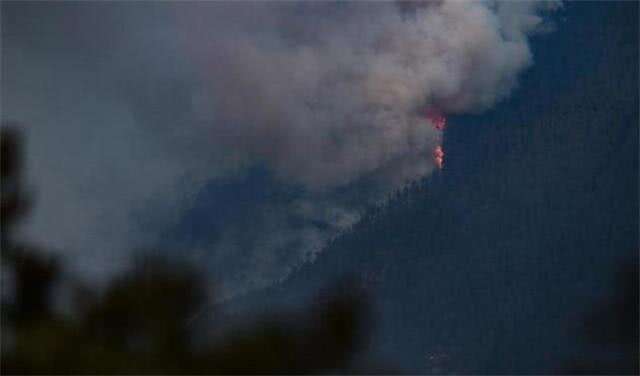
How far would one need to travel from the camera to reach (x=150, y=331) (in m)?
10.5

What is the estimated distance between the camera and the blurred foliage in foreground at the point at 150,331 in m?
9.44

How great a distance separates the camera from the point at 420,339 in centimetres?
3128

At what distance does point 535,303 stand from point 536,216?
541cm

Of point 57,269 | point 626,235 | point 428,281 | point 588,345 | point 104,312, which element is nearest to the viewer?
point 104,312

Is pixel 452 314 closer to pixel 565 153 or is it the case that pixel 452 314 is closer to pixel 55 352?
pixel 565 153

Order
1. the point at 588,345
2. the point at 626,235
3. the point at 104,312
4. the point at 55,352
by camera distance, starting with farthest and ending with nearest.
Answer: the point at 626,235
the point at 588,345
the point at 104,312
the point at 55,352

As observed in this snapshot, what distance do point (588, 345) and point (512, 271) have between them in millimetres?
24968

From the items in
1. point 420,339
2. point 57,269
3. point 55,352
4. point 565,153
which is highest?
point 565,153

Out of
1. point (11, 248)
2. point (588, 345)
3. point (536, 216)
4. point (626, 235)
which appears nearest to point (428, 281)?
point (536, 216)

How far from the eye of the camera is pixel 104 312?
1062 cm

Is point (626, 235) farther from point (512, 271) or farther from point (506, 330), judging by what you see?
point (512, 271)

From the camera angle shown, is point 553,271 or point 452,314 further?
point 452,314

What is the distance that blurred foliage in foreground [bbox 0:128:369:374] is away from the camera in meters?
9.44

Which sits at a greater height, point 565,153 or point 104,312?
point 565,153
